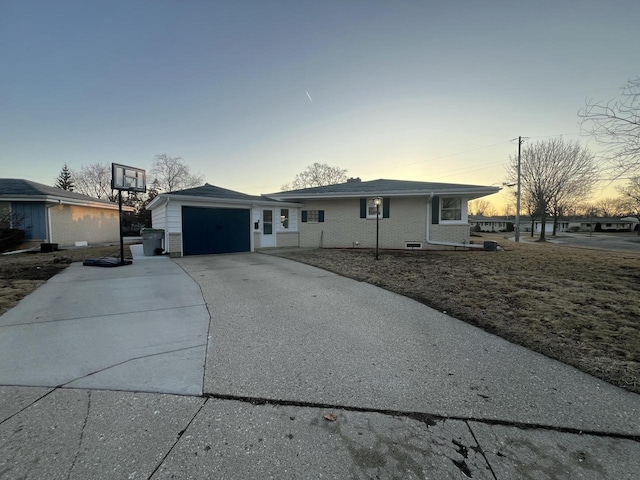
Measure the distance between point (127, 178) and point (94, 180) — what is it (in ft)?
120

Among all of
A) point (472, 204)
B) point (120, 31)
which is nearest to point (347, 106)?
point (120, 31)

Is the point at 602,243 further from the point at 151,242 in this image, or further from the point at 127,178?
the point at 127,178

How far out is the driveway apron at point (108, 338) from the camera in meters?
2.31

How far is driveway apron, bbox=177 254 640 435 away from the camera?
196cm

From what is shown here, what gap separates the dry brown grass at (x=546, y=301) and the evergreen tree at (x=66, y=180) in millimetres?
45474

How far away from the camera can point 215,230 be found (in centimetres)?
1134

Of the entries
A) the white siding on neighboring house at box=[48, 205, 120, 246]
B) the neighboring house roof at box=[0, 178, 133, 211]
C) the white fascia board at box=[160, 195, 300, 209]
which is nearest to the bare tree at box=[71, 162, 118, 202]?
the white siding on neighboring house at box=[48, 205, 120, 246]

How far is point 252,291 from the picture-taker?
529cm

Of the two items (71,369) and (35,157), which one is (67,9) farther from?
(35,157)

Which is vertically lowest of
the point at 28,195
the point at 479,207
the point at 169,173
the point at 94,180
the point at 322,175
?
the point at 28,195

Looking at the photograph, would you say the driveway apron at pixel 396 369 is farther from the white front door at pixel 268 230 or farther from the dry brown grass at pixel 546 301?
the white front door at pixel 268 230

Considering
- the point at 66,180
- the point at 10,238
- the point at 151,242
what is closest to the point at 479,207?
the point at 151,242

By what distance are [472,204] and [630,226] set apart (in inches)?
1218

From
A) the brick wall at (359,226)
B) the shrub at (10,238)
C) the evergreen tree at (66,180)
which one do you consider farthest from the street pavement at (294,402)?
the evergreen tree at (66,180)
